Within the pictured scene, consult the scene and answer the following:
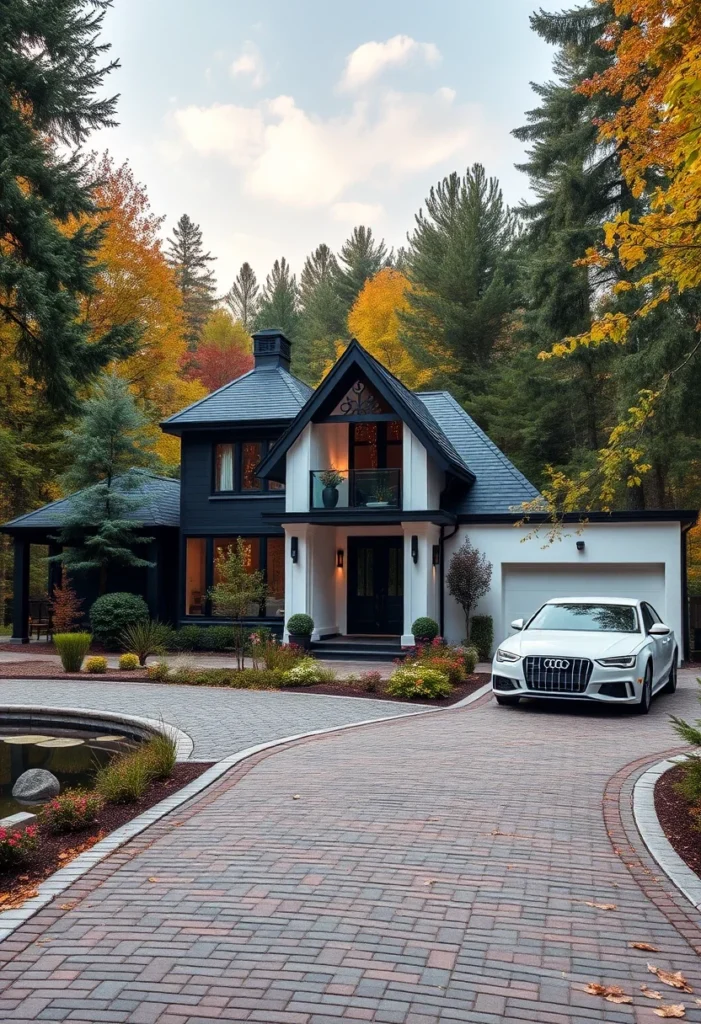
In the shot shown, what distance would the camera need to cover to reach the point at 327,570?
22.0 m

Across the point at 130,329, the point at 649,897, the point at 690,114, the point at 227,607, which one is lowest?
the point at 649,897

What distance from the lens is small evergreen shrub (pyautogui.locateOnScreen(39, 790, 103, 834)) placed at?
6.09 metres

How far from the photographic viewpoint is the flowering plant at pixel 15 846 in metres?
5.23

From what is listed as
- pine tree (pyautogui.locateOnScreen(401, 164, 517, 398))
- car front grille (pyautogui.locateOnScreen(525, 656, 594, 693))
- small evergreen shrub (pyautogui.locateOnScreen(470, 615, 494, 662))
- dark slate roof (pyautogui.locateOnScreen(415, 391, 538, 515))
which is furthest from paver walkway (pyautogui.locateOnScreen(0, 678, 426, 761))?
pine tree (pyautogui.locateOnScreen(401, 164, 517, 398))

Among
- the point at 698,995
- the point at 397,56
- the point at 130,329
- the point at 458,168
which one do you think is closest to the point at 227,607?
the point at 130,329

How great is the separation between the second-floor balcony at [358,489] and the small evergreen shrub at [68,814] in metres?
14.6

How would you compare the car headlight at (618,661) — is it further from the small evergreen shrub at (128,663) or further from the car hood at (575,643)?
the small evergreen shrub at (128,663)

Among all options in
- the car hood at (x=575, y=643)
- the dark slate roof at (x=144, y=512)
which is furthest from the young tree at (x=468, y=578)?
the dark slate roof at (x=144, y=512)

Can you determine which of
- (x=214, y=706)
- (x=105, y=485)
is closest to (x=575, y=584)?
(x=214, y=706)

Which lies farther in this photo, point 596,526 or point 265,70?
point 596,526

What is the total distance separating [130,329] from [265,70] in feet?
20.6

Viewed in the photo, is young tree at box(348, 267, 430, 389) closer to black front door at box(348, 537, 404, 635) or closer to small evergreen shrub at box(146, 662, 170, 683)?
black front door at box(348, 537, 404, 635)

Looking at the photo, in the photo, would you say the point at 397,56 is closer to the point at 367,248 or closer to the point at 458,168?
the point at 458,168

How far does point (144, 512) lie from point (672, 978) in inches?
843
